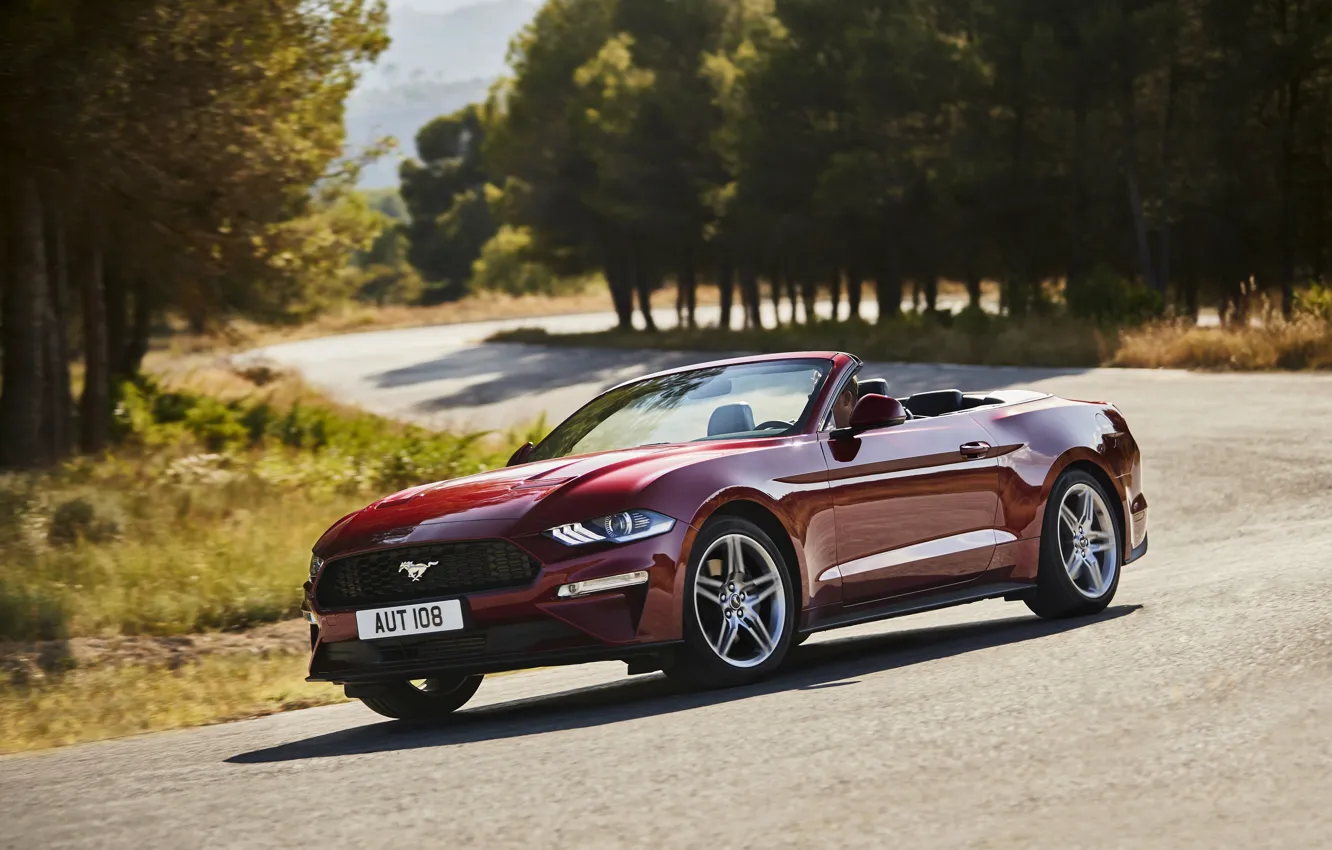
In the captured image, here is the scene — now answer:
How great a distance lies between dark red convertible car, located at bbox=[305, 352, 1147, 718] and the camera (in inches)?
288

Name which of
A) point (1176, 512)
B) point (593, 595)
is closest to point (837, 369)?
point (593, 595)

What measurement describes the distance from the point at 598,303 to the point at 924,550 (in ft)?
331

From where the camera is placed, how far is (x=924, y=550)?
869 centimetres

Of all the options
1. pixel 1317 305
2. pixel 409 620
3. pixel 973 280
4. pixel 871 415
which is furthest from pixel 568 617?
pixel 973 280

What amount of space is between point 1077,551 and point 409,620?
3792mm

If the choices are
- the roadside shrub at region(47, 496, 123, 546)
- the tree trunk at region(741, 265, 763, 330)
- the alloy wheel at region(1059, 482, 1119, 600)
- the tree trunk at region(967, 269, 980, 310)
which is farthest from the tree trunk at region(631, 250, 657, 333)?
the alloy wheel at region(1059, 482, 1119, 600)

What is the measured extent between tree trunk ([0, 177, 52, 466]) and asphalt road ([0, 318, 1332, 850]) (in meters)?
10.9

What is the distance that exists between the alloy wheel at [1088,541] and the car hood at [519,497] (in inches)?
95.5

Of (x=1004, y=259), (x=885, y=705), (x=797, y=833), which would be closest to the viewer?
(x=797, y=833)

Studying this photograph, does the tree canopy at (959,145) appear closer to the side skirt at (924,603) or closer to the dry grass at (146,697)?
the dry grass at (146,697)

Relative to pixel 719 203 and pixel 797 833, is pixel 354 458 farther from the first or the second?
pixel 719 203

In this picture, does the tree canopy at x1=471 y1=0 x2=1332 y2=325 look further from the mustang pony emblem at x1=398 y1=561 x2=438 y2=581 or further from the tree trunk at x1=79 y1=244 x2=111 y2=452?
the mustang pony emblem at x1=398 y1=561 x2=438 y2=581

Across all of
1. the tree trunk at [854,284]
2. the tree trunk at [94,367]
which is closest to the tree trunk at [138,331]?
the tree trunk at [94,367]

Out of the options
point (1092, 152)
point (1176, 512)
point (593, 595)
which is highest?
point (1092, 152)
